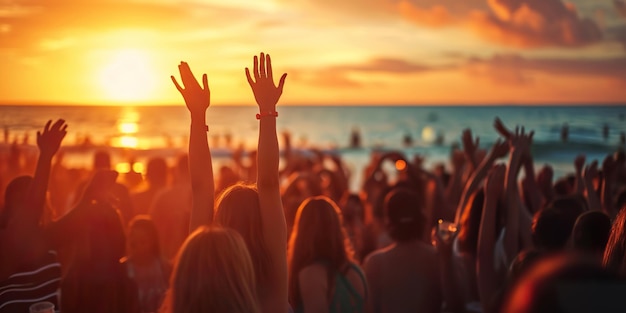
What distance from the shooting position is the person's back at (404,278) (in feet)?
12.9

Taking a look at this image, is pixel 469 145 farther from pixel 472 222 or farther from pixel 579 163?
pixel 472 222

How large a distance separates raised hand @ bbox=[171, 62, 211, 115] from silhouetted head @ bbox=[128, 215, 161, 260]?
197 cm

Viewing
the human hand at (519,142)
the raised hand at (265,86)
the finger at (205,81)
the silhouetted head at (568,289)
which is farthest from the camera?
the human hand at (519,142)

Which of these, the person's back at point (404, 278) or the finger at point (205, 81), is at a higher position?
the finger at point (205, 81)

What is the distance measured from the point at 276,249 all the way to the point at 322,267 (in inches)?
31.6

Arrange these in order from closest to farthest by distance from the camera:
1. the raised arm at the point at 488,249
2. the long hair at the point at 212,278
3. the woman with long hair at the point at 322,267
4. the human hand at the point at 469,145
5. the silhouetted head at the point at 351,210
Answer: the long hair at the point at 212,278
the woman with long hair at the point at 322,267
the raised arm at the point at 488,249
the human hand at the point at 469,145
the silhouetted head at the point at 351,210

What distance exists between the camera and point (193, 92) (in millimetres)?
3008

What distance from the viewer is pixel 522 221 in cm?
464

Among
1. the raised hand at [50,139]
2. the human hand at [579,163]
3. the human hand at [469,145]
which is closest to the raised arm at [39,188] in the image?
the raised hand at [50,139]

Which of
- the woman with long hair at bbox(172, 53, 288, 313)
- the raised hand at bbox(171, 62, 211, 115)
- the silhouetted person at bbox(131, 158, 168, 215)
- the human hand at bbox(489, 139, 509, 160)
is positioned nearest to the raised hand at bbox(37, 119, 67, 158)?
the raised hand at bbox(171, 62, 211, 115)

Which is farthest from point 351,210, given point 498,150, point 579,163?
→ point 579,163

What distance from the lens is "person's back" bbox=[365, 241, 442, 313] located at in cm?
393

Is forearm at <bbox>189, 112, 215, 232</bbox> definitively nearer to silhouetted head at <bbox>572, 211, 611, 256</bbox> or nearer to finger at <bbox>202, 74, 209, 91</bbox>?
finger at <bbox>202, 74, 209, 91</bbox>

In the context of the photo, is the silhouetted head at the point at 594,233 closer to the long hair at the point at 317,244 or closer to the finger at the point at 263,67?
the long hair at the point at 317,244
